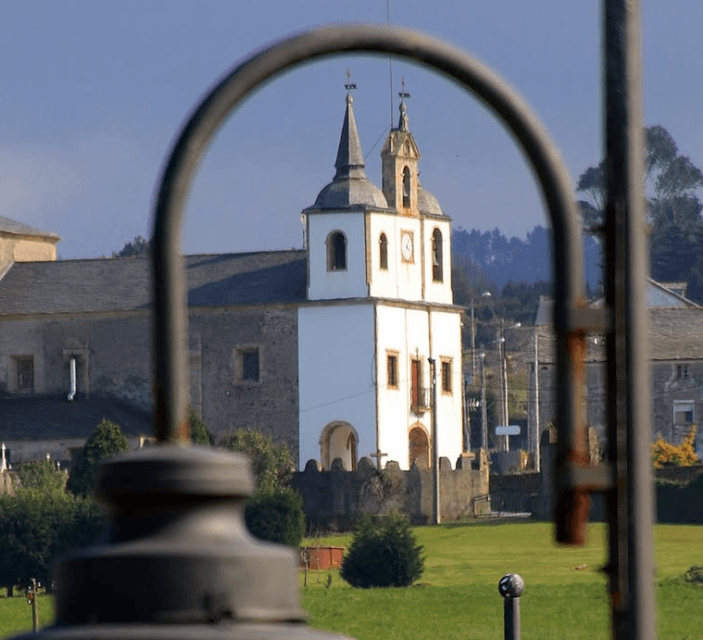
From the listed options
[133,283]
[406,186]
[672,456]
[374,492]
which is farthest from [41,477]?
[672,456]

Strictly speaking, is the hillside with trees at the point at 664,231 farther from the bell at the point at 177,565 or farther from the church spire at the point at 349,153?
the bell at the point at 177,565

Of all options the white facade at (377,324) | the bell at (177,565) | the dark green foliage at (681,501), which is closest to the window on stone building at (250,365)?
the white facade at (377,324)

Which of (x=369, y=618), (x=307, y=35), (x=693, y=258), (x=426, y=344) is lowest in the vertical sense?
(x=369, y=618)

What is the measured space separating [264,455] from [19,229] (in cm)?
1750

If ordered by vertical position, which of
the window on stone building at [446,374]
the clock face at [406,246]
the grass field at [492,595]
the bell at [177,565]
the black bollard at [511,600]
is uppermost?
the clock face at [406,246]

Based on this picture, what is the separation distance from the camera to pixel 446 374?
69.5 m

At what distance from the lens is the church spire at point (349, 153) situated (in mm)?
69875

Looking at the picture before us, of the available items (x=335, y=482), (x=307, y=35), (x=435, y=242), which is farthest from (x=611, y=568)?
(x=435, y=242)

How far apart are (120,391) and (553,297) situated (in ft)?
213

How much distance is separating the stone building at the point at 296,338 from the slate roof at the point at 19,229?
2644 mm

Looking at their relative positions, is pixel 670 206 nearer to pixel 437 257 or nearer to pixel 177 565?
pixel 437 257

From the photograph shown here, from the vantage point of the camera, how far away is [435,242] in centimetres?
7169

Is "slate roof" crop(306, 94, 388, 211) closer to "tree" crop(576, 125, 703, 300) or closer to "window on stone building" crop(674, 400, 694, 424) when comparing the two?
Answer: "window on stone building" crop(674, 400, 694, 424)

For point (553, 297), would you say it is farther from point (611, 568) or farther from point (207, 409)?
point (207, 409)
